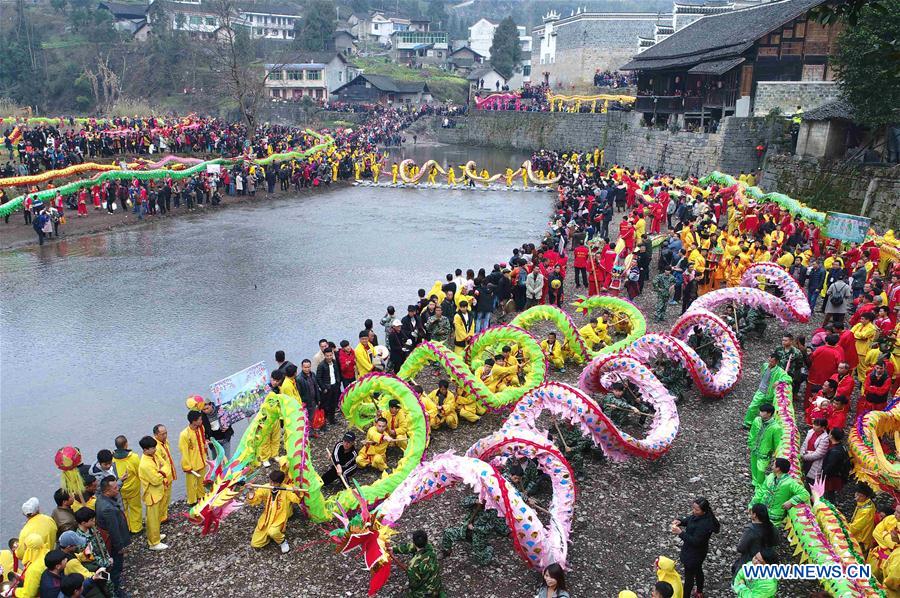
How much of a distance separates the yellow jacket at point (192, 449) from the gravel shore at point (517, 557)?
0.71m

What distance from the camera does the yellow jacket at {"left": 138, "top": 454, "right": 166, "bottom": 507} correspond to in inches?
296

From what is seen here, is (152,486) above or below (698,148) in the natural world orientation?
below

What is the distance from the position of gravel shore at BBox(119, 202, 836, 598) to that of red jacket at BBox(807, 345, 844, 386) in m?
1.58

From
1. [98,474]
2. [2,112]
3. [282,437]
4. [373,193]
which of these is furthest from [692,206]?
[2,112]

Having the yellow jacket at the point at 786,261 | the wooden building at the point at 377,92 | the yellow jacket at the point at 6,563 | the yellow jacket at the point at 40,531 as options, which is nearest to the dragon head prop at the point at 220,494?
the yellow jacket at the point at 40,531

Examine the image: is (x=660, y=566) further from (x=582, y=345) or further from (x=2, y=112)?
(x=2, y=112)

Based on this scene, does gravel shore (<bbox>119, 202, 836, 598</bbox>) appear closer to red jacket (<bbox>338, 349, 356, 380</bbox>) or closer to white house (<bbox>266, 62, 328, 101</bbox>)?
red jacket (<bbox>338, 349, 356, 380</bbox>)

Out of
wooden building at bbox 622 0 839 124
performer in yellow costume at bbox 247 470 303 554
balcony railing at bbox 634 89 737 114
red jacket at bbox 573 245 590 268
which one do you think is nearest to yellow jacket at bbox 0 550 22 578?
performer in yellow costume at bbox 247 470 303 554

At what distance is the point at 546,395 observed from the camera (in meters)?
8.87

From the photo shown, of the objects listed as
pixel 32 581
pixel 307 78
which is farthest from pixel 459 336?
pixel 307 78

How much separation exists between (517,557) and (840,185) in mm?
20291

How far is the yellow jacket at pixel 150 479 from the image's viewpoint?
751 cm

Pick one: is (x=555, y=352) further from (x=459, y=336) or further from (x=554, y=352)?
(x=459, y=336)

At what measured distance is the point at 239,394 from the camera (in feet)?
30.7
